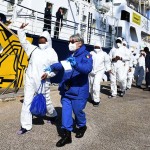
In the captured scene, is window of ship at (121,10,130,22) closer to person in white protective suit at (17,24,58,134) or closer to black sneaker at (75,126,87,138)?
person in white protective suit at (17,24,58,134)

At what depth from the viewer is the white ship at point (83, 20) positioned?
1160cm

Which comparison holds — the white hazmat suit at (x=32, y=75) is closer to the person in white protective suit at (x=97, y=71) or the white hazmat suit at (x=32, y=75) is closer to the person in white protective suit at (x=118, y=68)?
the person in white protective suit at (x=97, y=71)

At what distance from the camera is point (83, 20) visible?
17.2 metres

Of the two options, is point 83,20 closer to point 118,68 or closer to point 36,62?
point 118,68

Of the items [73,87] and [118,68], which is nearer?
[73,87]

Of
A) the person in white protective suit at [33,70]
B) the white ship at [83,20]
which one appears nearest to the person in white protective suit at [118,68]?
the white ship at [83,20]

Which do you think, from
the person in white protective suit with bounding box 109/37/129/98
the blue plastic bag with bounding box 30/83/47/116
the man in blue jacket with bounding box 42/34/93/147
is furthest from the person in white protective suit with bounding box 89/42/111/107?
the blue plastic bag with bounding box 30/83/47/116

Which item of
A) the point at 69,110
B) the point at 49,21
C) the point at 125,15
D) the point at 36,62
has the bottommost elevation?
the point at 69,110

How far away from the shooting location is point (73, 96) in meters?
5.51

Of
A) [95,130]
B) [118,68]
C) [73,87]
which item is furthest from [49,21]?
[73,87]

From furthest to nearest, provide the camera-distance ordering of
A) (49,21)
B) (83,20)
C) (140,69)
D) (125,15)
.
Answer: (125,15)
(83,20)
(140,69)
(49,21)

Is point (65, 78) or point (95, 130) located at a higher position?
point (65, 78)

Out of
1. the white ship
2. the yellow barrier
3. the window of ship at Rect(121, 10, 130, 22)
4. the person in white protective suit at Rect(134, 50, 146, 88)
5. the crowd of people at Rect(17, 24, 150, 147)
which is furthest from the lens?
the window of ship at Rect(121, 10, 130, 22)

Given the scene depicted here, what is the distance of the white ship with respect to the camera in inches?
457
